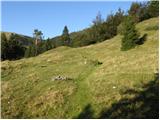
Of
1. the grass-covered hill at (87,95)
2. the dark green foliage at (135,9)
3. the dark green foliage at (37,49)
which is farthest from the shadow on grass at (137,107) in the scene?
the dark green foliage at (37,49)

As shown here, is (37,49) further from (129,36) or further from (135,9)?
(129,36)

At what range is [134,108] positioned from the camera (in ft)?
74.4

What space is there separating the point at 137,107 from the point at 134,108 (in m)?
0.29

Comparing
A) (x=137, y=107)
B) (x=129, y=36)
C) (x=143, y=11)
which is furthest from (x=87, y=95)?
(x=143, y=11)

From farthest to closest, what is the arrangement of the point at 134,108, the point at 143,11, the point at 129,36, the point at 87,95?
the point at 143,11 → the point at 129,36 → the point at 87,95 → the point at 134,108

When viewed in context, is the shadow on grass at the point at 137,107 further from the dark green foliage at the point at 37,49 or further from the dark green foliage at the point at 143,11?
the dark green foliage at the point at 37,49

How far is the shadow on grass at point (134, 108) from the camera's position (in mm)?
21391

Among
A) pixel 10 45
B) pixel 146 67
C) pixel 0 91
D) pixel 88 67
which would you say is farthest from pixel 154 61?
pixel 10 45

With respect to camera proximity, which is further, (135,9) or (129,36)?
(135,9)

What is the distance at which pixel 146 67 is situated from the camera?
1491 inches

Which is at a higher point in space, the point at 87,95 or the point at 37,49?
the point at 37,49

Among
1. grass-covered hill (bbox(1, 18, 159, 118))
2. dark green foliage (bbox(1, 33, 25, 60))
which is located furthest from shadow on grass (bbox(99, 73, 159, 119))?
dark green foliage (bbox(1, 33, 25, 60))

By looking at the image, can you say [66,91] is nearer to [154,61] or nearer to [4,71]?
[154,61]

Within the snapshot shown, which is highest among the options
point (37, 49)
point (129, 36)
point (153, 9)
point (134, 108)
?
point (153, 9)
